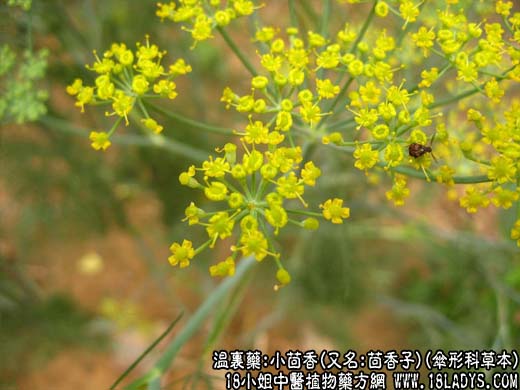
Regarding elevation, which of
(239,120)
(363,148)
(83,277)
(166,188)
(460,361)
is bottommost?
(460,361)

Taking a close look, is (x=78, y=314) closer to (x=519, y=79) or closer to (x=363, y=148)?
(x=363, y=148)

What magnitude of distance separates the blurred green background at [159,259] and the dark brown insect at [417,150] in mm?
829

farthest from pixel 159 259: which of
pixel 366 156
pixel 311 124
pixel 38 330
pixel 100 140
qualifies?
pixel 366 156

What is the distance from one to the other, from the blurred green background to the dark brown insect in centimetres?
83

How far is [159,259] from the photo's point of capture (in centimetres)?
331

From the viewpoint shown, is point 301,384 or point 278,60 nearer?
point 278,60

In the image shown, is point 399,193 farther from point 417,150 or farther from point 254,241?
point 254,241

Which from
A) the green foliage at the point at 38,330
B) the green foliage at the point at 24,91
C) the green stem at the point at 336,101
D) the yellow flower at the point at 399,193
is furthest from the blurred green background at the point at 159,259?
the yellow flower at the point at 399,193

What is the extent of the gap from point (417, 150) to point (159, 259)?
8.24 ft

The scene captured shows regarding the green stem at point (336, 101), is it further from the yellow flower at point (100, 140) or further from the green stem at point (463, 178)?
the yellow flower at point (100, 140)

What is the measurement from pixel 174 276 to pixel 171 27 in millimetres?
1414

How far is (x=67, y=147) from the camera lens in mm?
2412

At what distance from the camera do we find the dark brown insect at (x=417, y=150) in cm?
104

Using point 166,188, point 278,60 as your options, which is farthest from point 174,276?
point 278,60
